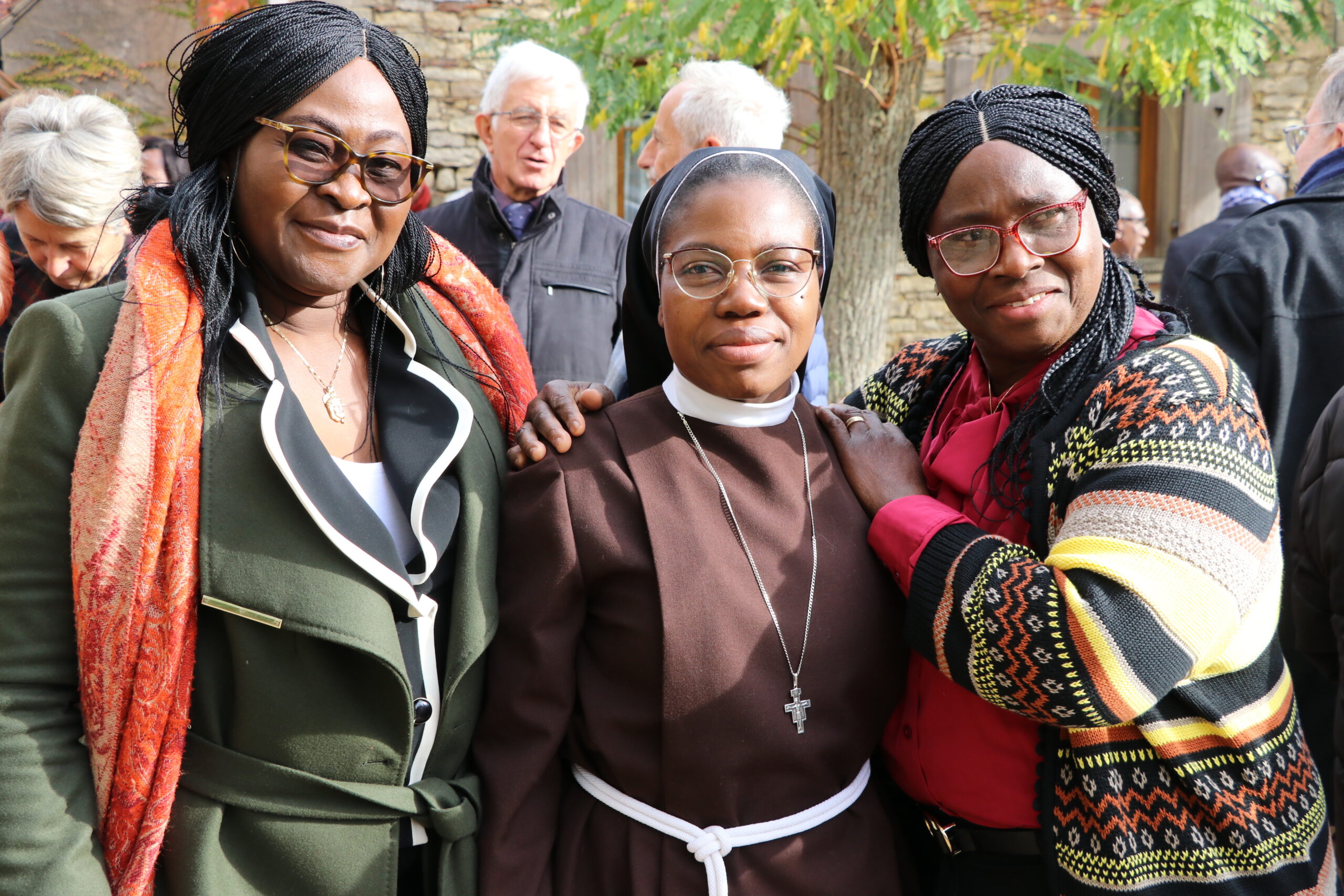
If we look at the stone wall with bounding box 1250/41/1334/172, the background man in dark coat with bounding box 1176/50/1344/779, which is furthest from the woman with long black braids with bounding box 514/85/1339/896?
the stone wall with bounding box 1250/41/1334/172

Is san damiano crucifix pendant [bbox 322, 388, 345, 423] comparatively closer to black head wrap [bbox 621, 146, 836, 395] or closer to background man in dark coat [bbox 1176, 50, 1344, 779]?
black head wrap [bbox 621, 146, 836, 395]

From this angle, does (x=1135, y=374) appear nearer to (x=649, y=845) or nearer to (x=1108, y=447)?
(x=1108, y=447)

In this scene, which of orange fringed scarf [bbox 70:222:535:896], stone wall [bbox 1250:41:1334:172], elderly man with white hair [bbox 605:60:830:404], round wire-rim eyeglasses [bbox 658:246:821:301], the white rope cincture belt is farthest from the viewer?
stone wall [bbox 1250:41:1334:172]

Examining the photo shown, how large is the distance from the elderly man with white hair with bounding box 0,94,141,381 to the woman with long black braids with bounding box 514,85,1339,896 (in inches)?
89.5

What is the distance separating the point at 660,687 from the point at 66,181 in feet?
9.19

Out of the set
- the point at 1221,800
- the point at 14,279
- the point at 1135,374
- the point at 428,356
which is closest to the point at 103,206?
the point at 14,279

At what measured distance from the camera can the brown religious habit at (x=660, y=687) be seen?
1.76m

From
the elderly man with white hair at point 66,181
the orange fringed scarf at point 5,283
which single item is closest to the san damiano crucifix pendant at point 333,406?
the elderly man with white hair at point 66,181

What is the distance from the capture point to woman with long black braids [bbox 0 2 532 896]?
59.8 inches

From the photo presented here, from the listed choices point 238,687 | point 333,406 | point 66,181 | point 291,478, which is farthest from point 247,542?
point 66,181

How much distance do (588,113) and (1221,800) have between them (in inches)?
219

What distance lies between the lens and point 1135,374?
1723 millimetres

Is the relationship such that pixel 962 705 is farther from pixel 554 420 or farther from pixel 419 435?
pixel 419 435

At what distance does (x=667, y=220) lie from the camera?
1.95 metres
